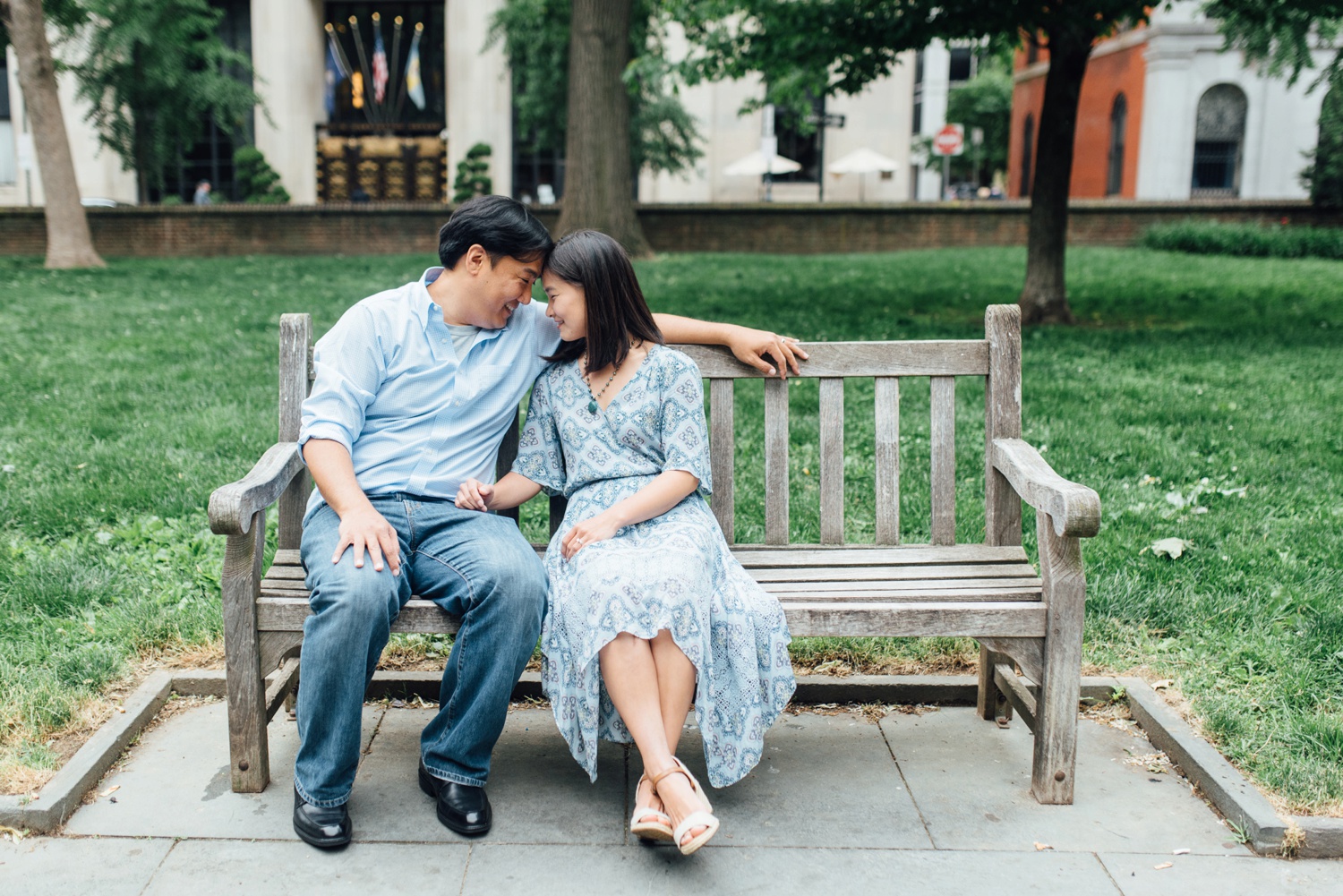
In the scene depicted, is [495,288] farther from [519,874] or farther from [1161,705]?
[1161,705]

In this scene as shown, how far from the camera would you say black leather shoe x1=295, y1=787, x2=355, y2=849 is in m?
2.73

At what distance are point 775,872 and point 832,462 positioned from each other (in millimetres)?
1290

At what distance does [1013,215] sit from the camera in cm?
2091

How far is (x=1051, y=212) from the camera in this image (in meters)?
11.4

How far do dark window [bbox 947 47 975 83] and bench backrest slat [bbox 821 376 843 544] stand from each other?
57.2 metres

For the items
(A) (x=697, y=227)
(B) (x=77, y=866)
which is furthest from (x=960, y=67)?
(B) (x=77, y=866)

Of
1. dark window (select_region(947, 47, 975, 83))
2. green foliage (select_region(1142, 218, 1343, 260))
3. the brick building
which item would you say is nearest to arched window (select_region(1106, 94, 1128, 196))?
the brick building

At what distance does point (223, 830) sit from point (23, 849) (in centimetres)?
45

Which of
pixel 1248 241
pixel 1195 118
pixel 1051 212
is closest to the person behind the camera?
pixel 1051 212

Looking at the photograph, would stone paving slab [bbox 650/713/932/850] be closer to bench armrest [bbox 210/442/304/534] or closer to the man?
the man

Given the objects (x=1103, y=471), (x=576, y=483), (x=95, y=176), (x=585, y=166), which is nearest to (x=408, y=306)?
(x=576, y=483)

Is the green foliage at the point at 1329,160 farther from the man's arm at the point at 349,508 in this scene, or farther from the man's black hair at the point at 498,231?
the man's arm at the point at 349,508

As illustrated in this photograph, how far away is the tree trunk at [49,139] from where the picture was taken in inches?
631

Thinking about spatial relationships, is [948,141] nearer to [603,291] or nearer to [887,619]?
[603,291]
